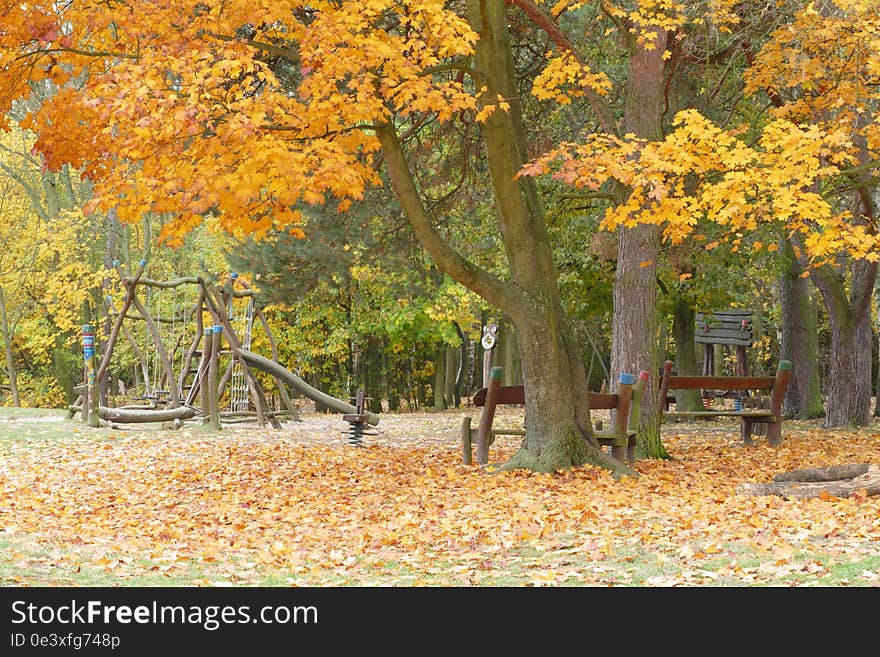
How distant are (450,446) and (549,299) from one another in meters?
4.75

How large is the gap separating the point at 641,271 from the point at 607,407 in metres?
1.73

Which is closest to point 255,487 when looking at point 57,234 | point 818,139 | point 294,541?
point 294,541

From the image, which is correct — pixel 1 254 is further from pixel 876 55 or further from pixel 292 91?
pixel 876 55

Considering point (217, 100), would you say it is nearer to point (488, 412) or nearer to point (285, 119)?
point (285, 119)

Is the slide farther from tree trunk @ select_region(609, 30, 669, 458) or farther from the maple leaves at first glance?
the maple leaves

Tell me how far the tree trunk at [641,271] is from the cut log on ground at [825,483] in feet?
10.0

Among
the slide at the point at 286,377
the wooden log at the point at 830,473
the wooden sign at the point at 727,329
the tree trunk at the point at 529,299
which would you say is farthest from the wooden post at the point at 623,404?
the wooden sign at the point at 727,329

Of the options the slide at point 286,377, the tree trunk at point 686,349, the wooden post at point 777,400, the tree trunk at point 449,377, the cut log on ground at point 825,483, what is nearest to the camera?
the cut log on ground at point 825,483

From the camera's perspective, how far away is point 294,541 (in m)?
7.96

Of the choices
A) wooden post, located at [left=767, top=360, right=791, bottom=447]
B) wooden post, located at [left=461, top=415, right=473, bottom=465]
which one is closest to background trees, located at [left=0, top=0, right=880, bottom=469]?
wooden post, located at [left=461, top=415, right=473, bottom=465]

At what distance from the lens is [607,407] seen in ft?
38.9

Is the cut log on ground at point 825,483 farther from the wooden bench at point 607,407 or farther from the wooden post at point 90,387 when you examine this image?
the wooden post at point 90,387

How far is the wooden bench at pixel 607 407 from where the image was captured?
11.6 metres

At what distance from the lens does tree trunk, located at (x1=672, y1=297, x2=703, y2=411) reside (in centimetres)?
1936
